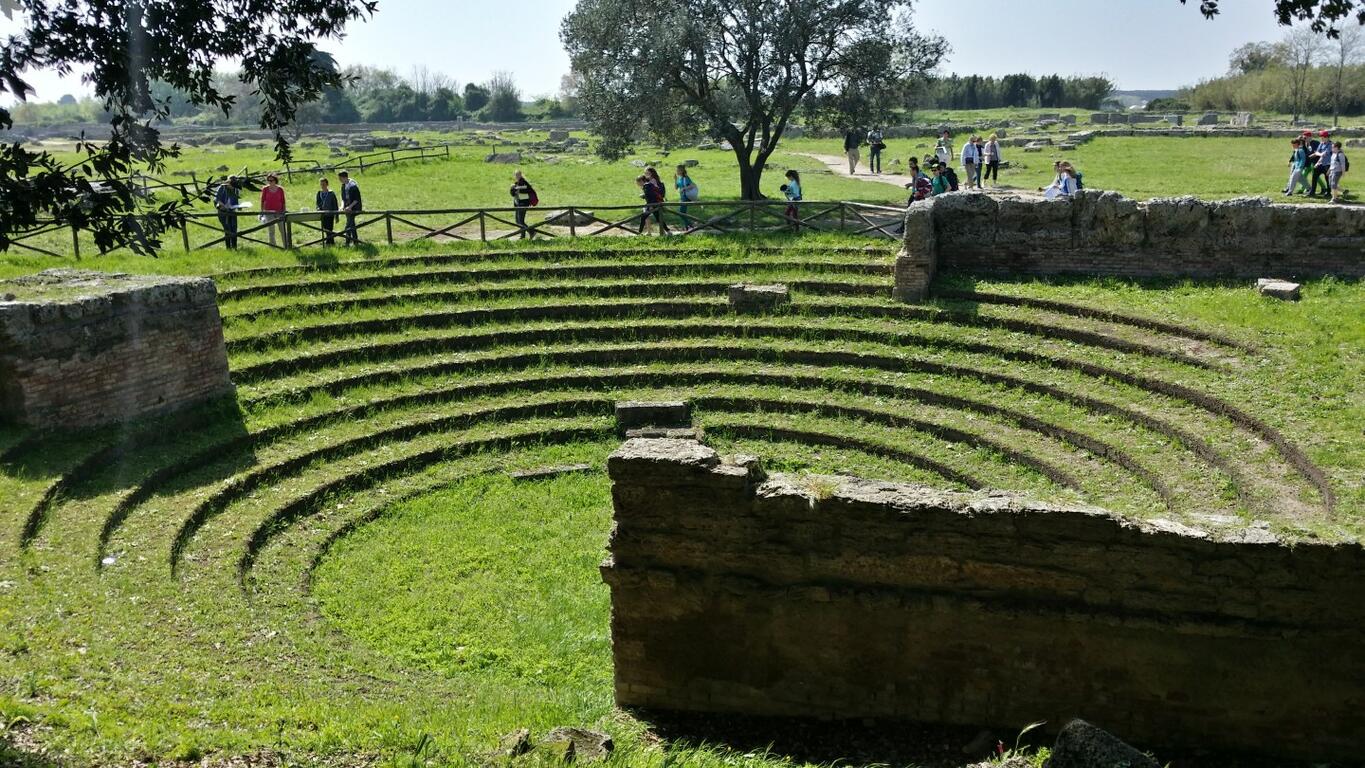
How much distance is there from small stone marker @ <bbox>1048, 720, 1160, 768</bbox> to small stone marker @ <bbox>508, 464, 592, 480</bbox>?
304 inches

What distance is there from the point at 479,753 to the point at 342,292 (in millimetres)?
11171

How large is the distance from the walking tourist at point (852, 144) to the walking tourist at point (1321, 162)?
9.02 metres

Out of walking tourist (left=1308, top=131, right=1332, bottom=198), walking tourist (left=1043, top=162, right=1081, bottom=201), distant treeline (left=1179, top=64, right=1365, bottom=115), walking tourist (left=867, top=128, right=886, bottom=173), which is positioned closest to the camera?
walking tourist (left=1043, top=162, right=1081, bottom=201)

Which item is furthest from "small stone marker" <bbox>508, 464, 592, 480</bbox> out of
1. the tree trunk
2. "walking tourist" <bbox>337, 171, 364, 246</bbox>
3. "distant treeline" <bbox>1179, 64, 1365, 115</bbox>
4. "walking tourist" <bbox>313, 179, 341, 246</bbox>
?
"distant treeline" <bbox>1179, 64, 1365, 115</bbox>

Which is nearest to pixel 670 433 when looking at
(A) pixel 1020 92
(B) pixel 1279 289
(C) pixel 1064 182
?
(B) pixel 1279 289

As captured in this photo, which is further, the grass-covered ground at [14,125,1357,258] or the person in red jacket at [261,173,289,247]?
the grass-covered ground at [14,125,1357,258]

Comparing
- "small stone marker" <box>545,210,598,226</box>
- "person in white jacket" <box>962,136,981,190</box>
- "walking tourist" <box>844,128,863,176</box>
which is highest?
"walking tourist" <box>844,128,863,176</box>

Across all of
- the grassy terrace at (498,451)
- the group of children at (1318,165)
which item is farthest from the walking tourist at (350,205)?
the group of children at (1318,165)

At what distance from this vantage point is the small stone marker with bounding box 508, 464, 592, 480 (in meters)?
12.3

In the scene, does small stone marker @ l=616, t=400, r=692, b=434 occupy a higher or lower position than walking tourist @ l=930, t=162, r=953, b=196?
lower

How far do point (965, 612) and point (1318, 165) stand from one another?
1644cm

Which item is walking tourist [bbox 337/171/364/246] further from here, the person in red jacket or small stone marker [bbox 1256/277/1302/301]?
small stone marker [bbox 1256/277/1302/301]

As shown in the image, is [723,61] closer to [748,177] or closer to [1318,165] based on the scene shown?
[748,177]

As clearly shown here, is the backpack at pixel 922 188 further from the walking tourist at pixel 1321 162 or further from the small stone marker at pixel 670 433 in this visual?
the small stone marker at pixel 670 433
